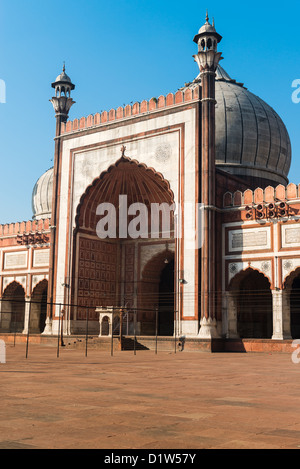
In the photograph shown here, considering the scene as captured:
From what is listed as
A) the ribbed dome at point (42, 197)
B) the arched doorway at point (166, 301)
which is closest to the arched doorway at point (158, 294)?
the arched doorway at point (166, 301)

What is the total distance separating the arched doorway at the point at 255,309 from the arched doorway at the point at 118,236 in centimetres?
391

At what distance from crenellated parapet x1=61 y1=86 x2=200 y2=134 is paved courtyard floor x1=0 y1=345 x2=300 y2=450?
44.0ft

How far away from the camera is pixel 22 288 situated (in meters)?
26.2

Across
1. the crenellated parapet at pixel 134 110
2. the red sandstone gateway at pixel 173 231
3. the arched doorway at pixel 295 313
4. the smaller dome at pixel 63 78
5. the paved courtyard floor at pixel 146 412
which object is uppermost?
the smaller dome at pixel 63 78

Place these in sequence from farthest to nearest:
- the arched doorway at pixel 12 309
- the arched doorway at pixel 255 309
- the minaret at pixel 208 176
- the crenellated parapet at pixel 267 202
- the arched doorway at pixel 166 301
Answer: the arched doorway at pixel 12 309
the arched doorway at pixel 166 301
the arched doorway at pixel 255 309
the minaret at pixel 208 176
the crenellated parapet at pixel 267 202

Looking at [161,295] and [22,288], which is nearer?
[161,295]

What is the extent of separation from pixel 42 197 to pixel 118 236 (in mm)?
9063

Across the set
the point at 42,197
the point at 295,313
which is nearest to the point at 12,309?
the point at 42,197

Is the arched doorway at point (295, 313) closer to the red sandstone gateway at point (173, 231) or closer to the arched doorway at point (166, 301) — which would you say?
the red sandstone gateway at point (173, 231)

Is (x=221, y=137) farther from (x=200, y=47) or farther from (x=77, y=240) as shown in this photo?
(x=77, y=240)

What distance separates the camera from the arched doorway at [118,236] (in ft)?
71.8

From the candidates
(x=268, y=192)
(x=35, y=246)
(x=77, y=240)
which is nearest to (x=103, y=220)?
(x=77, y=240)

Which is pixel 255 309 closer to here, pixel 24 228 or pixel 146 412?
pixel 24 228
